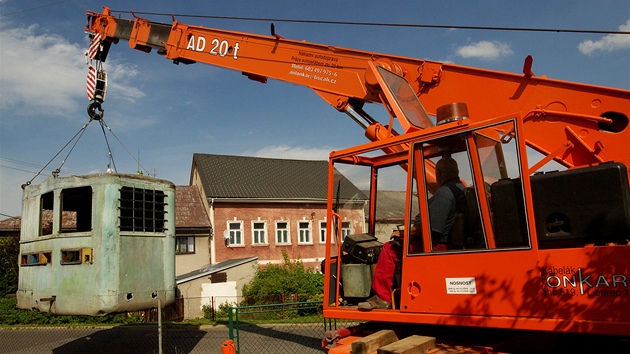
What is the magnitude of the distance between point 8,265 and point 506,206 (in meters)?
22.6

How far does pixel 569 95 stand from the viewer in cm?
500

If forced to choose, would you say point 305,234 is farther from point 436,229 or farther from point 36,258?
point 436,229

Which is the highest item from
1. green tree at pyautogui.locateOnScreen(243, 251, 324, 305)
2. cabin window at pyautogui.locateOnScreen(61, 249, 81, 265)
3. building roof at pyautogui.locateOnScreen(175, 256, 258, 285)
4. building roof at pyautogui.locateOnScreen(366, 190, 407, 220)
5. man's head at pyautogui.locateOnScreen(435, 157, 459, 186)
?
man's head at pyautogui.locateOnScreen(435, 157, 459, 186)

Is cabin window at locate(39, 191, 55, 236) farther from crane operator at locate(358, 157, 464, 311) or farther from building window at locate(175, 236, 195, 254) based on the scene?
building window at locate(175, 236, 195, 254)

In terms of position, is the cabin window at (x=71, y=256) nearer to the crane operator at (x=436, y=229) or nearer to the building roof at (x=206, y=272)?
the crane operator at (x=436, y=229)

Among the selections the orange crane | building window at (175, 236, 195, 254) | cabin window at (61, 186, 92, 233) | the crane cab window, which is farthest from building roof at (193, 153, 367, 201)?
the crane cab window

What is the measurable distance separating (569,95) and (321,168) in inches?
1173

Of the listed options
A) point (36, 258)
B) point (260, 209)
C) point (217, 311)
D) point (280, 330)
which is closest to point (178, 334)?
point (280, 330)

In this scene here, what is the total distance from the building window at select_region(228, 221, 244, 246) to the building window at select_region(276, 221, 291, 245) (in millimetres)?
2223

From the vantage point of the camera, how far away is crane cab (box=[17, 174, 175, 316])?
278 inches

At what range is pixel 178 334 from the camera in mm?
14531

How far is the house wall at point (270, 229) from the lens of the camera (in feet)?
90.1

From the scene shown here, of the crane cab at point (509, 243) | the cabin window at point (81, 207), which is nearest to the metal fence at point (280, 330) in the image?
the cabin window at point (81, 207)

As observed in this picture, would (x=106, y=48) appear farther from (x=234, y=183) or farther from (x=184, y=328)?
(x=234, y=183)
